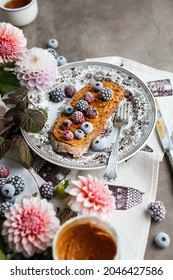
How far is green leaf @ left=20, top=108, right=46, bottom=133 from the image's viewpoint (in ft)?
3.56

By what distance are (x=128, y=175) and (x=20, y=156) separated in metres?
0.26

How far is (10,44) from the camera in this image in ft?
3.52

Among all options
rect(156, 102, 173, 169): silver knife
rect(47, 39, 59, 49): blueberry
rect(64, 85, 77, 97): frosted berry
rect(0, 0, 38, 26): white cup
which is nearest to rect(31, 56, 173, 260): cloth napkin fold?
rect(156, 102, 173, 169): silver knife

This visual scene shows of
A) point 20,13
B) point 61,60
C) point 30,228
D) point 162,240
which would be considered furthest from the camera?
point 20,13

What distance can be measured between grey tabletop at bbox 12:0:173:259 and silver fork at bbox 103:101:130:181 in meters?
0.26

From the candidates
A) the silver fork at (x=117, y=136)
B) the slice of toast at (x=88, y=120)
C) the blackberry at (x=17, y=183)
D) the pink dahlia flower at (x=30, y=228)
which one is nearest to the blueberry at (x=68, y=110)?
the slice of toast at (x=88, y=120)

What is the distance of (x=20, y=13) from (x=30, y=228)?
0.86 m

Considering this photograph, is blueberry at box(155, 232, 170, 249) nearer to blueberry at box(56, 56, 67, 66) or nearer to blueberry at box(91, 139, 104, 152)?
blueberry at box(91, 139, 104, 152)

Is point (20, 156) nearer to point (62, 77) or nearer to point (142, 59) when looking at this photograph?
point (62, 77)

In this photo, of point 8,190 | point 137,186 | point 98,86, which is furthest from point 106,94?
point 8,190

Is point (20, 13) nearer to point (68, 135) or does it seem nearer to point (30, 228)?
point (68, 135)

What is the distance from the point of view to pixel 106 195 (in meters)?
0.92

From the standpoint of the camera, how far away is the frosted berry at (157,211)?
3.34 ft

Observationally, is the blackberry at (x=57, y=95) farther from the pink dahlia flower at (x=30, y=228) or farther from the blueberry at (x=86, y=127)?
the pink dahlia flower at (x=30, y=228)
